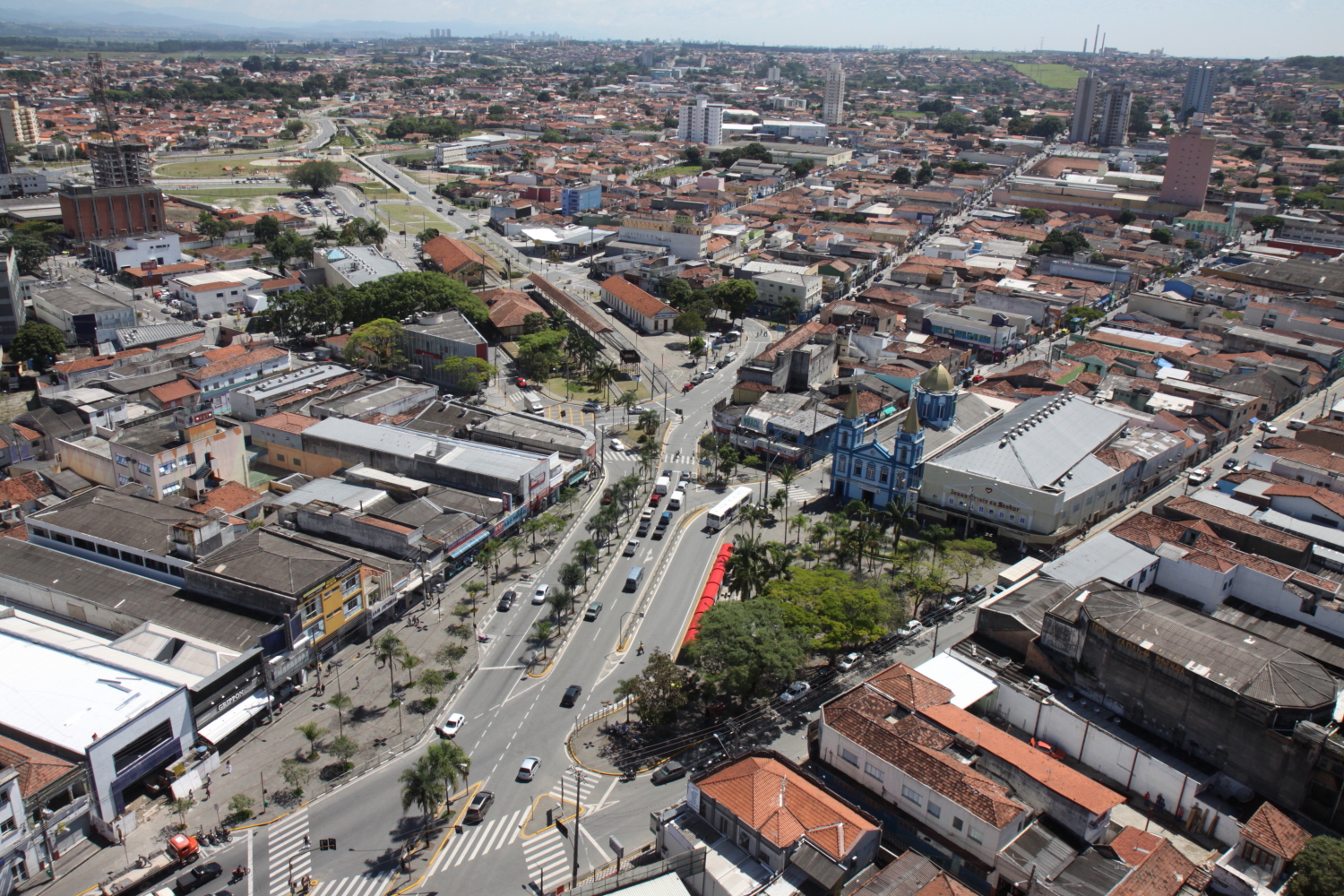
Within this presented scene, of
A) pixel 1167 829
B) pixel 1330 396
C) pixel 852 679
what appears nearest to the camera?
pixel 1167 829

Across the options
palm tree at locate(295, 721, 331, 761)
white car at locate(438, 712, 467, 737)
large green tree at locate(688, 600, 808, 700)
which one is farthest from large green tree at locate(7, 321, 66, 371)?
large green tree at locate(688, 600, 808, 700)

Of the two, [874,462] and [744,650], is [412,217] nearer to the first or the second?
[874,462]

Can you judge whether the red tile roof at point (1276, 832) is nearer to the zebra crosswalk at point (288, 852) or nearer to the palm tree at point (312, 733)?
the zebra crosswalk at point (288, 852)

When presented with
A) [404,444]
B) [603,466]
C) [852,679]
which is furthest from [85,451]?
[852,679]

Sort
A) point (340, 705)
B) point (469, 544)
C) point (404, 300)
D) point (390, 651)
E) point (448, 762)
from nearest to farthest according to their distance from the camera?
1. point (448, 762)
2. point (340, 705)
3. point (390, 651)
4. point (469, 544)
5. point (404, 300)

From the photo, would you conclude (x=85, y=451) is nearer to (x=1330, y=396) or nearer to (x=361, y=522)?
(x=361, y=522)

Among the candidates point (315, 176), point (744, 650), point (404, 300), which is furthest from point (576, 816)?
point (315, 176)
